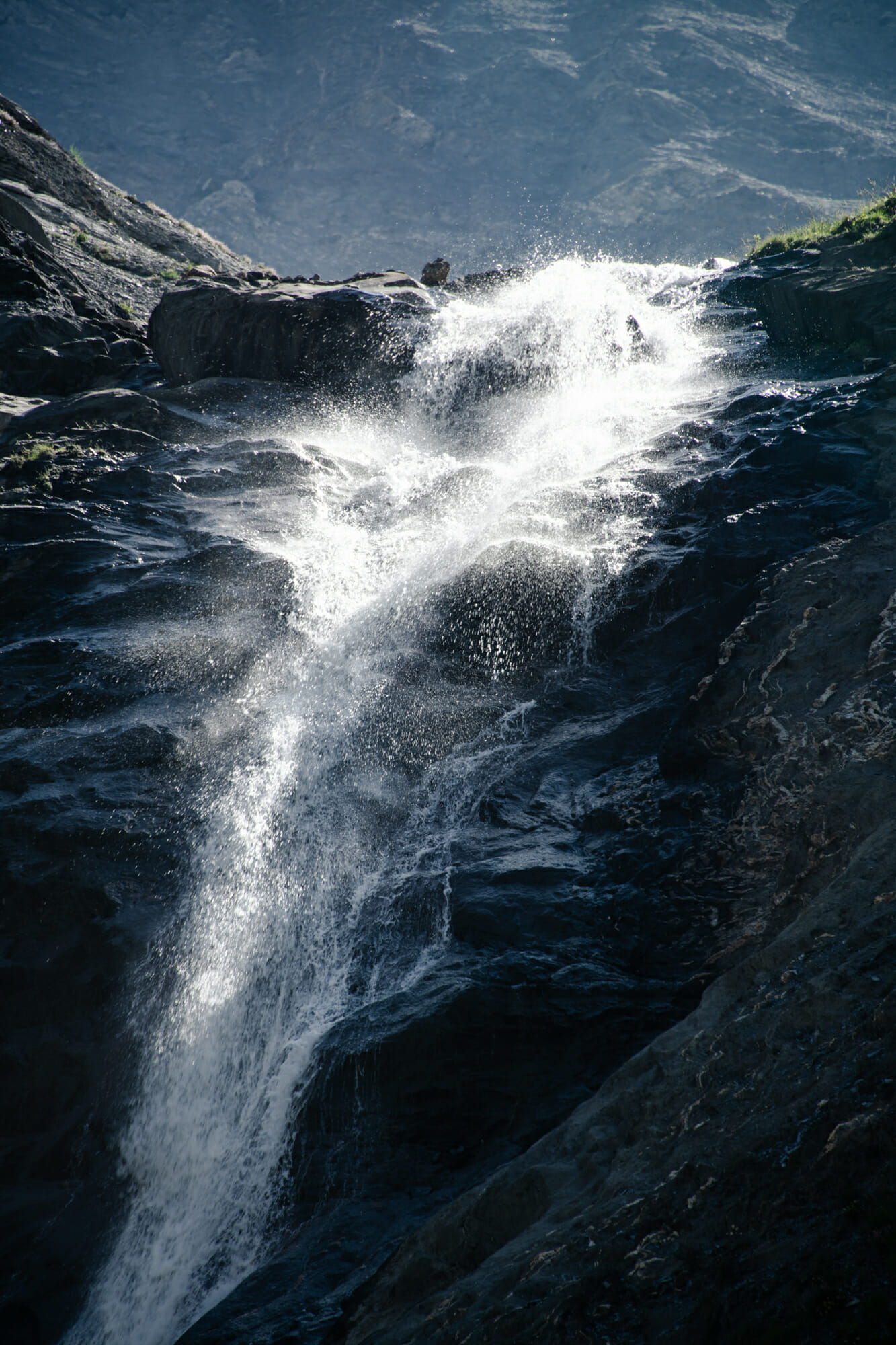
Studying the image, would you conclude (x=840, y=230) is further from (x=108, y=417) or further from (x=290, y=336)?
(x=108, y=417)

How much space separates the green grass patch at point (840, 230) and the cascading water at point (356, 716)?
3.78 m

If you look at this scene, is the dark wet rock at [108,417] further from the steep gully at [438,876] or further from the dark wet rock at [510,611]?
the dark wet rock at [510,611]

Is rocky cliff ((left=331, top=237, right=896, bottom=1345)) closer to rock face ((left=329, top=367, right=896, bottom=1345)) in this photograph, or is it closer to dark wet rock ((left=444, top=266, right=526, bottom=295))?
rock face ((left=329, top=367, right=896, bottom=1345))

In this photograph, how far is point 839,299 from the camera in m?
15.1

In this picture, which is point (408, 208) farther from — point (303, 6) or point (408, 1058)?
point (408, 1058)

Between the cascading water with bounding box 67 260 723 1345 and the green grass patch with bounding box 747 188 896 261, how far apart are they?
3.78 m

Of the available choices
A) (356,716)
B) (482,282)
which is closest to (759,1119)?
(356,716)

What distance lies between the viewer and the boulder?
18172 mm

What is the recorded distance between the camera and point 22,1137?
22.0ft

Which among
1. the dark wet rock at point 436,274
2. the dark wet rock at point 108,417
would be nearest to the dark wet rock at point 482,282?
the dark wet rock at point 436,274

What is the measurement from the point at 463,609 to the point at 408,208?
458 ft

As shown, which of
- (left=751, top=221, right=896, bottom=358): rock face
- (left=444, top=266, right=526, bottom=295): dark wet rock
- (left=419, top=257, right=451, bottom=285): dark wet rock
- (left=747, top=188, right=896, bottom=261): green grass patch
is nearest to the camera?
(left=751, top=221, right=896, bottom=358): rock face

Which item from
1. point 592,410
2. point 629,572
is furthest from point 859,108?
point 629,572

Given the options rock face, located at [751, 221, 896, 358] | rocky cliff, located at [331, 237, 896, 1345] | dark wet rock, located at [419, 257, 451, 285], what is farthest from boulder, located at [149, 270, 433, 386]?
rocky cliff, located at [331, 237, 896, 1345]
